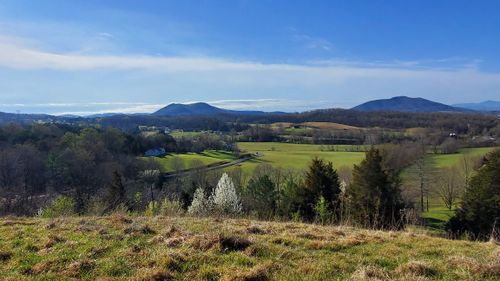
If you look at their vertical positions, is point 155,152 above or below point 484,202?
below

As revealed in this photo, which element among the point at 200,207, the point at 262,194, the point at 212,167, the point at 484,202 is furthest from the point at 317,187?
the point at 212,167

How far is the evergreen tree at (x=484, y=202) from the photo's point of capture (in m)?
23.5

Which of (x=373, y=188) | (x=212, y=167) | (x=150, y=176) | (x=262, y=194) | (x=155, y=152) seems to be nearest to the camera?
(x=373, y=188)

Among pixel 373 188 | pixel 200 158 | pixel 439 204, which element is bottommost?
pixel 439 204

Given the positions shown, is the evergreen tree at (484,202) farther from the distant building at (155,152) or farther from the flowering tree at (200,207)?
the distant building at (155,152)

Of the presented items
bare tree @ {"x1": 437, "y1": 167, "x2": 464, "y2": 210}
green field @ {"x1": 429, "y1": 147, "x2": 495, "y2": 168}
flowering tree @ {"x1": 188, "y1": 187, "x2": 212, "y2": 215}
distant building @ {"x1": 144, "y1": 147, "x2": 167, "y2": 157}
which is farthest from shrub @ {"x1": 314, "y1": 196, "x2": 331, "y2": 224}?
distant building @ {"x1": 144, "y1": 147, "x2": 167, "y2": 157}

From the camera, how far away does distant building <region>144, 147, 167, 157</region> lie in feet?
267

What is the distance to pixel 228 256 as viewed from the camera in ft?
18.9

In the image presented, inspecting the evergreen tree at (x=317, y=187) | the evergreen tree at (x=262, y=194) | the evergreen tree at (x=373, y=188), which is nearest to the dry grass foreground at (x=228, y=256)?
the evergreen tree at (x=373, y=188)

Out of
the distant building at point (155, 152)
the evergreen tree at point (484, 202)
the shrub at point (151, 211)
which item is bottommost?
the distant building at point (155, 152)

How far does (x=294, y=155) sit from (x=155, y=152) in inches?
1203

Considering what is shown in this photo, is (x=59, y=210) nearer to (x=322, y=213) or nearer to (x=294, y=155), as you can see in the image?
(x=322, y=213)

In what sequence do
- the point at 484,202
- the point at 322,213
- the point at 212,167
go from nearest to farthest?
the point at 322,213, the point at 484,202, the point at 212,167

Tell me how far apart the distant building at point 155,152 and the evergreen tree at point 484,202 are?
214ft
